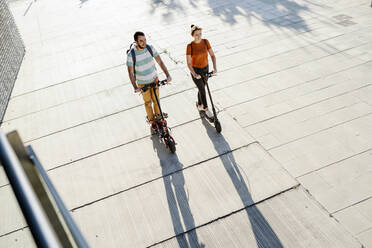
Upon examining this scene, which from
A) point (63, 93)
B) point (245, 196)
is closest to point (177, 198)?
point (245, 196)

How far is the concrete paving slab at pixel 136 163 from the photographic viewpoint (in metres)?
5.12

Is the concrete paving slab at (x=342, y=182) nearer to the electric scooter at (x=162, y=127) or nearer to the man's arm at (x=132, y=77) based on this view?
the electric scooter at (x=162, y=127)

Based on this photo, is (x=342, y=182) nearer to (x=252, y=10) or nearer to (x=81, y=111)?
(x=81, y=111)

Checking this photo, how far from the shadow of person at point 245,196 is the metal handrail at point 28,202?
3651mm

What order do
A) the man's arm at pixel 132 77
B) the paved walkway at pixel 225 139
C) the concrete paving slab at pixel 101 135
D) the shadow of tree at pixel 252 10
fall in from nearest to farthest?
the paved walkway at pixel 225 139, the man's arm at pixel 132 77, the concrete paving slab at pixel 101 135, the shadow of tree at pixel 252 10

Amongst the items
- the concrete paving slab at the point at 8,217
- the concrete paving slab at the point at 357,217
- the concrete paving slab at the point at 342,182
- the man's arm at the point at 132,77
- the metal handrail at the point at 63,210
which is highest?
the metal handrail at the point at 63,210

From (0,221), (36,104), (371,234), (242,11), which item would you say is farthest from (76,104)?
(242,11)

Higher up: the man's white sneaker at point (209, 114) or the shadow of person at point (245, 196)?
the man's white sneaker at point (209, 114)

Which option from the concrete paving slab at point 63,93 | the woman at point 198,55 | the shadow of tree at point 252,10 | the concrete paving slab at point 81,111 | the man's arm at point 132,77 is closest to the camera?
the man's arm at point 132,77

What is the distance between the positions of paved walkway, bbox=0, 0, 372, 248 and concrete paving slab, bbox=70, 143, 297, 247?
2cm

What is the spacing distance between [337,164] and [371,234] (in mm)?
1258

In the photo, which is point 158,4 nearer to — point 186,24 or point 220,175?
point 186,24

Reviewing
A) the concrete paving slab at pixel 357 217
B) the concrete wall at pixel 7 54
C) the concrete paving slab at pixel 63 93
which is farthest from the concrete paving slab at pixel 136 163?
the concrete wall at pixel 7 54

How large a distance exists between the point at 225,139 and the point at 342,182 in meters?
2.03
